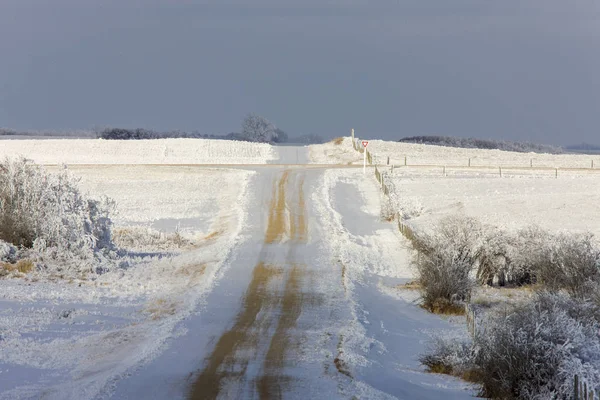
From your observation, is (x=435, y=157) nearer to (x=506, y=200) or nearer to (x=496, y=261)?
(x=506, y=200)

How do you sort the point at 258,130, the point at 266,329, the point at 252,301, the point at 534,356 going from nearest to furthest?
1. the point at 534,356
2. the point at 266,329
3. the point at 252,301
4. the point at 258,130

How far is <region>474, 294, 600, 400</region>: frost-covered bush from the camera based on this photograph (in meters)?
12.6

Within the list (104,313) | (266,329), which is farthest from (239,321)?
(104,313)

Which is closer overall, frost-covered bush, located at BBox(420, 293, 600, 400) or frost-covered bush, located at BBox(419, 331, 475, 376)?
frost-covered bush, located at BBox(420, 293, 600, 400)

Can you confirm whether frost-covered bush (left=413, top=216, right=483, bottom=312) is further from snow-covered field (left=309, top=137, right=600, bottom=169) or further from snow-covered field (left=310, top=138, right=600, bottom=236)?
snow-covered field (left=309, top=137, right=600, bottom=169)

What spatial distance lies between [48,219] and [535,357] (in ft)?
57.9

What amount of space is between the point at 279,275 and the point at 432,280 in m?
5.37

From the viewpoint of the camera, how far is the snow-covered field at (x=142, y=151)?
7075cm

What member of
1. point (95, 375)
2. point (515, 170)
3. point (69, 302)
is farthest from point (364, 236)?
point (515, 170)

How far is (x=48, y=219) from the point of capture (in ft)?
83.5

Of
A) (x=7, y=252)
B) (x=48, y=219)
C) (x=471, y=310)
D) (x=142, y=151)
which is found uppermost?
(x=142, y=151)

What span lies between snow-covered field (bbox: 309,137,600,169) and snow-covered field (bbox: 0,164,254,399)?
105 ft

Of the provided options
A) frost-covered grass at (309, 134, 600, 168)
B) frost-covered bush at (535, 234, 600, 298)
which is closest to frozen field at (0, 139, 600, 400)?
frost-covered bush at (535, 234, 600, 298)

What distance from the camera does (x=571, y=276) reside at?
2273 cm
